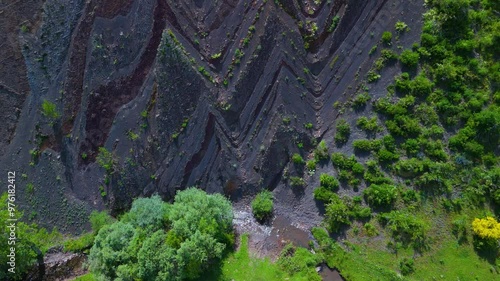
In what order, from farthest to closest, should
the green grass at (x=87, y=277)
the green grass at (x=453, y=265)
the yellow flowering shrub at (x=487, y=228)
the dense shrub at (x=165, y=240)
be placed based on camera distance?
the green grass at (x=87, y=277) < the green grass at (x=453, y=265) < the yellow flowering shrub at (x=487, y=228) < the dense shrub at (x=165, y=240)

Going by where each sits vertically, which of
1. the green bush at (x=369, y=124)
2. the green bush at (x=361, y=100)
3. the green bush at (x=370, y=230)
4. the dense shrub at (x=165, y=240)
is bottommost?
the dense shrub at (x=165, y=240)

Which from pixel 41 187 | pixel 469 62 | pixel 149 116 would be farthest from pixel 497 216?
pixel 41 187

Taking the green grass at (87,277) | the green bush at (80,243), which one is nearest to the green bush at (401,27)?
the green bush at (80,243)

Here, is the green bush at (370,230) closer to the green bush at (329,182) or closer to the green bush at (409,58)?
the green bush at (329,182)

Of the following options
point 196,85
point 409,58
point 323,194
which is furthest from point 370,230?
point 196,85

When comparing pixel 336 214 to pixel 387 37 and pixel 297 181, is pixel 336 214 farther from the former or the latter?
pixel 387 37

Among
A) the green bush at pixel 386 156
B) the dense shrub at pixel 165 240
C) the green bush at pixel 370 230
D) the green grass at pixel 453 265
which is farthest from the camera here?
the green bush at pixel 386 156

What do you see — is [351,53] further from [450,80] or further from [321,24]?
[450,80]
